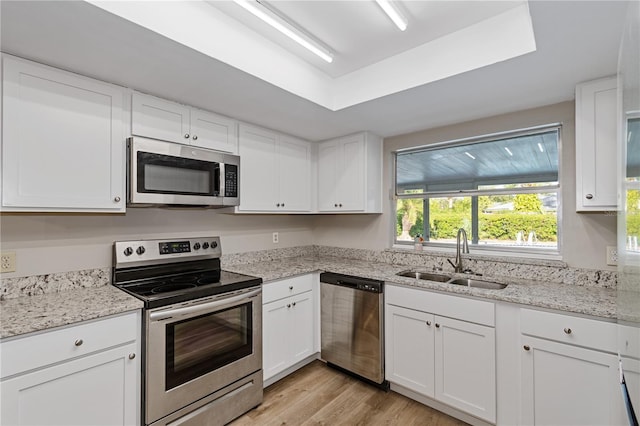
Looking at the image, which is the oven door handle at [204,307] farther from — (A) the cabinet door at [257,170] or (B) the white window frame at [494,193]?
(B) the white window frame at [494,193]

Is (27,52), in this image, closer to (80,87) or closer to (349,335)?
(80,87)

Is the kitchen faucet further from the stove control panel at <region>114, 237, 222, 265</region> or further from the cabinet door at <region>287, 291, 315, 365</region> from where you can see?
the stove control panel at <region>114, 237, 222, 265</region>

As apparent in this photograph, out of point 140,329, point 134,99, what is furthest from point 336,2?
point 140,329

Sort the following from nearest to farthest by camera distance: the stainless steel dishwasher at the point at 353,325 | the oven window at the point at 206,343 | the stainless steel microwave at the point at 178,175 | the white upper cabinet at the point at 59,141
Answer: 1. the white upper cabinet at the point at 59,141
2. the oven window at the point at 206,343
3. the stainless steel microwave at the point at 178,175
4. the stainless steel dishwasher at the point at 353,325

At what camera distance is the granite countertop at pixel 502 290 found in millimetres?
1664

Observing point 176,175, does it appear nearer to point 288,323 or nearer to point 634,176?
point 288,323

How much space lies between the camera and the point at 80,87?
5.67 feet

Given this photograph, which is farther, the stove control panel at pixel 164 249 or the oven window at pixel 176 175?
the stove control panel at pixel 164 249

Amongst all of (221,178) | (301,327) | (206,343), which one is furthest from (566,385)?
(221,178)

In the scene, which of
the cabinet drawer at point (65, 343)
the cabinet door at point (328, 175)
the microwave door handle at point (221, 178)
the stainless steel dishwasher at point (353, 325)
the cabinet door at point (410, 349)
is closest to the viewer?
the cabinet drawer at point (65, 343)

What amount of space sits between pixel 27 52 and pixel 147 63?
1.76ft

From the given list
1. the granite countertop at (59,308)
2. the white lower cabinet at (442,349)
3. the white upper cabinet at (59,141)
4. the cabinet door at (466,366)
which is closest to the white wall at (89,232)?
the granite countertop at (59,308)

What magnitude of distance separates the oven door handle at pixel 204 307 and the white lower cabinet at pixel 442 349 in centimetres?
108

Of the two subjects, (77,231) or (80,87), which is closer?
(80,87)
